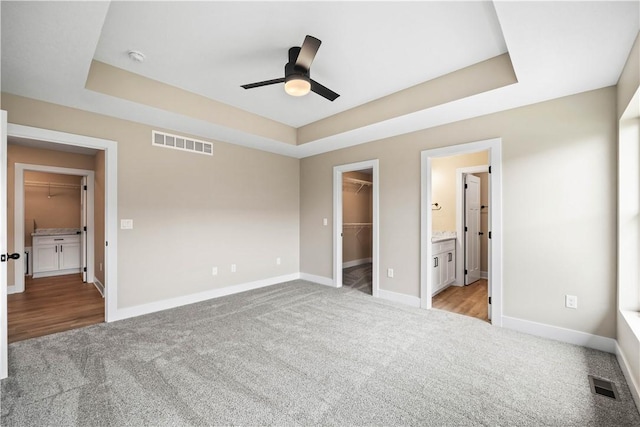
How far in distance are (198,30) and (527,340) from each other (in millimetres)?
4129

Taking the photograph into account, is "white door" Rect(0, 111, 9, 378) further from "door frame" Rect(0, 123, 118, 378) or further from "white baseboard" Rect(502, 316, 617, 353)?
"white baseboard" Rect(502, 316, 617, 353)

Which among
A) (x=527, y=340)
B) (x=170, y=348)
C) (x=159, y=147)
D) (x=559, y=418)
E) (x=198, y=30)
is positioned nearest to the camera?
(x=559, y=418)

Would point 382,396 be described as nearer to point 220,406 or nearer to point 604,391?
point 220,406

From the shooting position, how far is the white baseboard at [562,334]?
2592mm

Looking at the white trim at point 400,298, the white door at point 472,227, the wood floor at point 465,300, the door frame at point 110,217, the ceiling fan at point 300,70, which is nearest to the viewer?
the ceiling fan at point 300,70

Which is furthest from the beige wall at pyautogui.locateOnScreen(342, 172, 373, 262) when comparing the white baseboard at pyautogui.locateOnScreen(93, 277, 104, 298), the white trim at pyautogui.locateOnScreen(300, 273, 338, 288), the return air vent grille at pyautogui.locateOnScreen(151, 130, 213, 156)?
the white baseboard at pyautogui.locateOnScreen(93, 277, 104, 298)

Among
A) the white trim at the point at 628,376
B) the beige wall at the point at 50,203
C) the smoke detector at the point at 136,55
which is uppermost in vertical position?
the smoke detector at the point at 136,55

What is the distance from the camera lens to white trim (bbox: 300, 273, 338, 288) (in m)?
5.02

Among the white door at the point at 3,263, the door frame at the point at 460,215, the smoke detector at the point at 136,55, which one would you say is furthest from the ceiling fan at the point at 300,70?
the door frame at the point at 460,215

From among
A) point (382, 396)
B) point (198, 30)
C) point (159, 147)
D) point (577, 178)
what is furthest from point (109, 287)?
point (577, 178)

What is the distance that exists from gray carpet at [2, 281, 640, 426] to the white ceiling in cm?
244

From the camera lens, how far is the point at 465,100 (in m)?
2.90

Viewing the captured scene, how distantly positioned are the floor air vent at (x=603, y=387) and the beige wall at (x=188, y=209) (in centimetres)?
418

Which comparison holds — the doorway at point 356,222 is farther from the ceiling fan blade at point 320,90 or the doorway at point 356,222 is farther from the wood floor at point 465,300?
the ceiling fan blade at point 320,90
